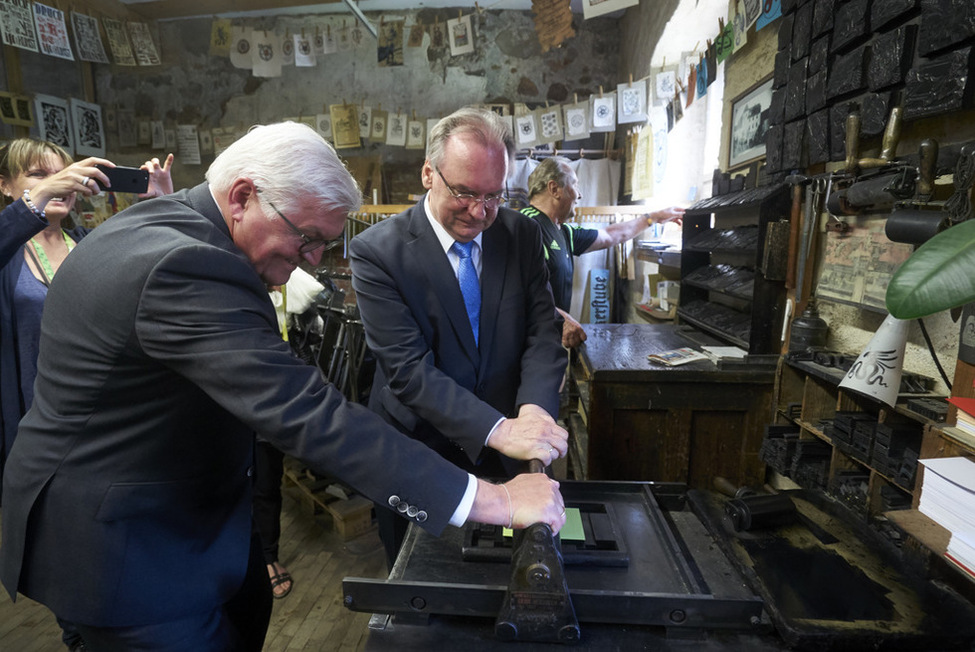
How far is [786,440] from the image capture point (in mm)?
1898

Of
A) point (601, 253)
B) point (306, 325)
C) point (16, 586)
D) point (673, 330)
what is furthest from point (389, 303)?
point (601, 253)

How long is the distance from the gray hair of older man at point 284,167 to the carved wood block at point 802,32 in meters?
1.88

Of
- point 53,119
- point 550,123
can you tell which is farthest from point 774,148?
point 53,119

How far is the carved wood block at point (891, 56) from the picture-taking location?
1496mm

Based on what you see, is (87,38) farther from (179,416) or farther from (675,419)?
(675,419)

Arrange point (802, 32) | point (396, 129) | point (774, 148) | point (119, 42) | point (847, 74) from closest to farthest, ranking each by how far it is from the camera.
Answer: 1. point (847, 74)
2. point (802, 32)
3. point (774, 148)
4. point (119, 42)
5. point (396, 129)

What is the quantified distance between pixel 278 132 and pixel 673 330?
2551 mm

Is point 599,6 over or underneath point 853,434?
over

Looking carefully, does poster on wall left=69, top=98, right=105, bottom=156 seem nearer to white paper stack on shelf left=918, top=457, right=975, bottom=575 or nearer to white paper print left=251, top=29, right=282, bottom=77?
white paper print left=251, top=29, right=282, bottom=77

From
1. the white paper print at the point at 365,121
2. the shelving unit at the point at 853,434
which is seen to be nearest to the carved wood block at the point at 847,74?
the shelving unit at the point at 853,434

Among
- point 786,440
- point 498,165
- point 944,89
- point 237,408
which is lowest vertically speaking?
point 786,440

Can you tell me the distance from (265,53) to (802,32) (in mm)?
5066

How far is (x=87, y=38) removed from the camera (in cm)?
494

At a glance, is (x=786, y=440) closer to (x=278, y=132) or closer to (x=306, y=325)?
(x=278, y=132)
